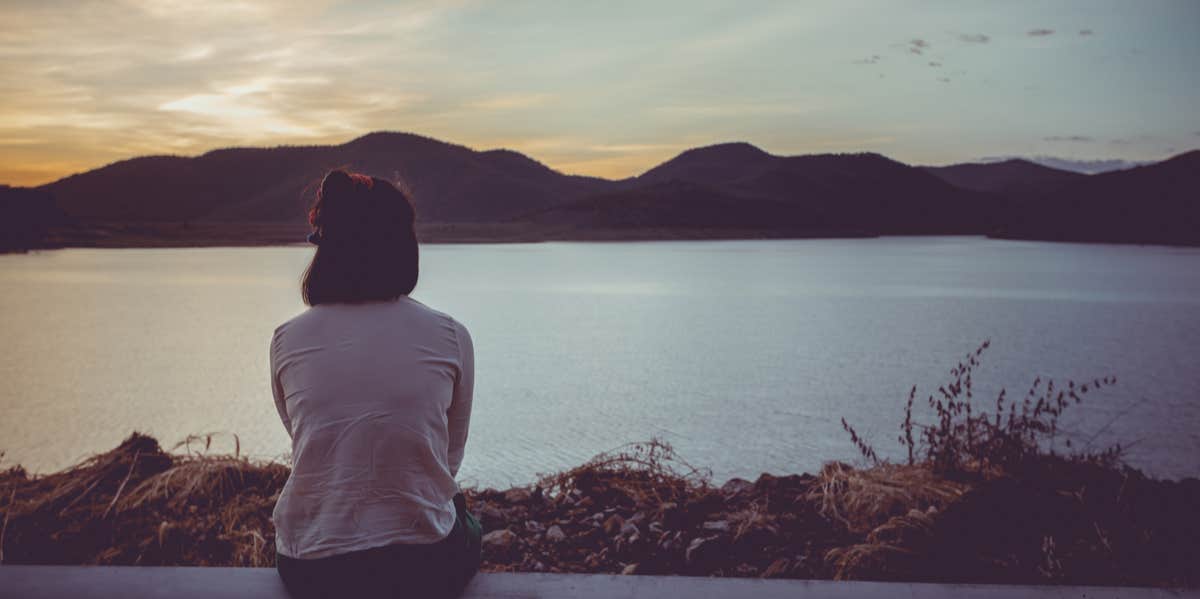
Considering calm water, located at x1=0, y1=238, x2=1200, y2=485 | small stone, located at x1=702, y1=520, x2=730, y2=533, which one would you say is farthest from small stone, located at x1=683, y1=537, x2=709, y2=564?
calm water, located at x1=0, y1=238, x2=1200, y2=485

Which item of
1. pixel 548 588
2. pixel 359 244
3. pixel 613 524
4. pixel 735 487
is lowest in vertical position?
pixel 735 487

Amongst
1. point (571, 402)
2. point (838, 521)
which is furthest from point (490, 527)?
point (571, 402)

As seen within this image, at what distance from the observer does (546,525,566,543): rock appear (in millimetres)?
3023

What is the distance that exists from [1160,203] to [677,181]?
59.1 m

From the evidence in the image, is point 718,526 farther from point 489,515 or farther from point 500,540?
point 489,515

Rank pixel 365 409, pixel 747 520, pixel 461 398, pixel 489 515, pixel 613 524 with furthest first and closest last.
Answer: pixel 489 515
pixel 613 524
pixel 747 520
pixel 461 398
pixel 365 409

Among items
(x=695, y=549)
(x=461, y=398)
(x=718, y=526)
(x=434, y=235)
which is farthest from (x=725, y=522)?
(x=434, y=235)

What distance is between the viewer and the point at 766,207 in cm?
9831

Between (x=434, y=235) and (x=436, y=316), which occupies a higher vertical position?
(x=436, y=316)

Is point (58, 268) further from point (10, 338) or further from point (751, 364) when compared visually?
point (751, 364)

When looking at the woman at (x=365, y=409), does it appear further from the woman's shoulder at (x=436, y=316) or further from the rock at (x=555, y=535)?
the rock at (x=555, y=535)

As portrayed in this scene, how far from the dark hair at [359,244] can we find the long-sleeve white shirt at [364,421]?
3 centimetres

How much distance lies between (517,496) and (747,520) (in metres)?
1.10

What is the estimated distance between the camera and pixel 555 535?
9.98ft
